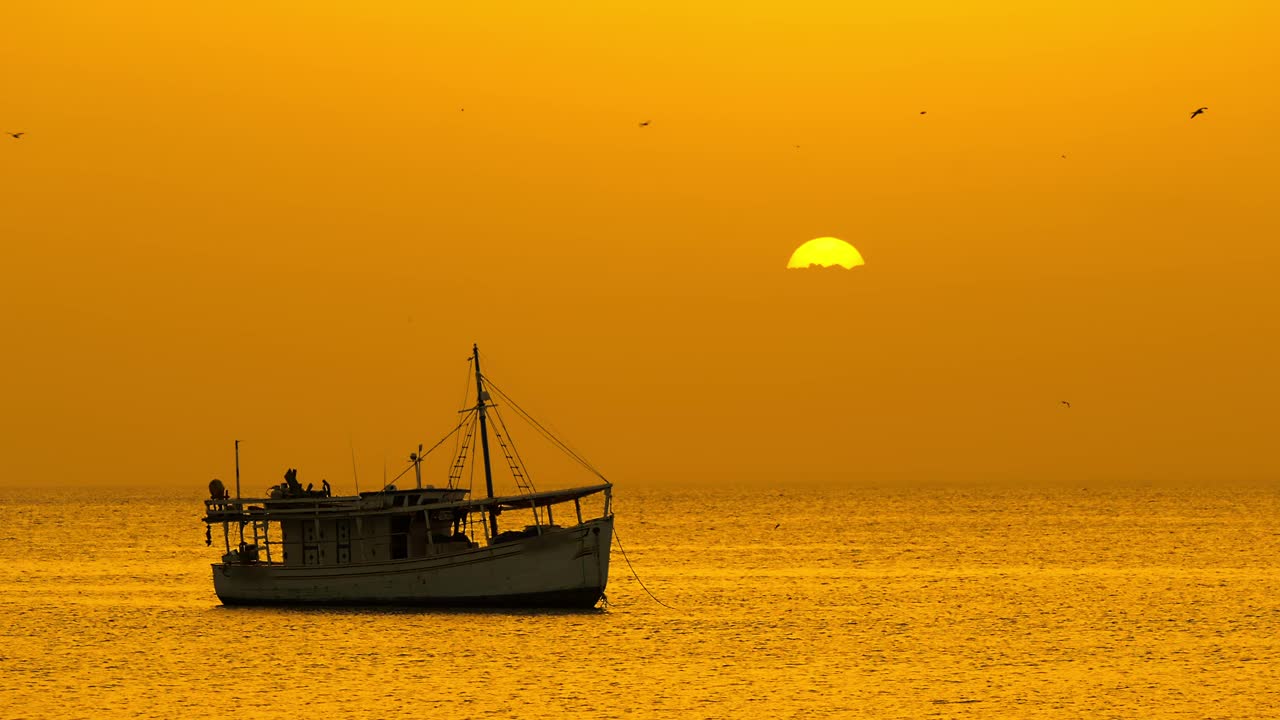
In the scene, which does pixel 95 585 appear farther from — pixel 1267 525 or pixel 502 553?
pixel 1267 525

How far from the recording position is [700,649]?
5981cm

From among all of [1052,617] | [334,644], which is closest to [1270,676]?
[1052,617]

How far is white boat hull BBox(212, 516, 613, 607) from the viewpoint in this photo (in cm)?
6481

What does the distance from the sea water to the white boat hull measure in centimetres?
109

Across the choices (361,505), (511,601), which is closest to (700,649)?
(511,601)

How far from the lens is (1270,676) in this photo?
53.3 m

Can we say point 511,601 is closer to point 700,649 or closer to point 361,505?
point 361,505

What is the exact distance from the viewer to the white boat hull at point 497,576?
6481 centimetres

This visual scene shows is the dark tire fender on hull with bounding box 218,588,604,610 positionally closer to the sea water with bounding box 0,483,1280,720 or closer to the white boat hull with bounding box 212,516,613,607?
the white boat hull with bounding box 212,516,613,607

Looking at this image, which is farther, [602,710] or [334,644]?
[334,644]

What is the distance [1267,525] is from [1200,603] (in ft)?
392

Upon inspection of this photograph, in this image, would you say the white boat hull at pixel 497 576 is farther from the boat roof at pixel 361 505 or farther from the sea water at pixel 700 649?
the boat roof at pixel 361 505

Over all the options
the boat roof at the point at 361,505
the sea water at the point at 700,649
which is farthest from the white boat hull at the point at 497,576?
the boat roof at the point at 361,505

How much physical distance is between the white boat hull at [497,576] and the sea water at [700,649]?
3.56 feet
